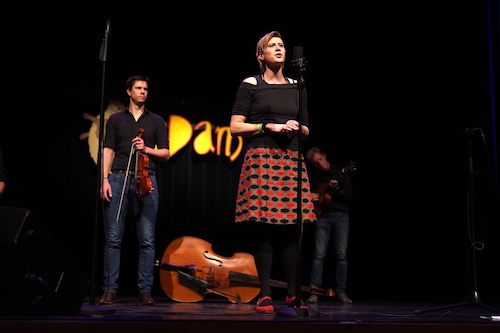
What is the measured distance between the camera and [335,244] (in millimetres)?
6742

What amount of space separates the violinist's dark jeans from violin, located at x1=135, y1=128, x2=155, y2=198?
0.08 meters

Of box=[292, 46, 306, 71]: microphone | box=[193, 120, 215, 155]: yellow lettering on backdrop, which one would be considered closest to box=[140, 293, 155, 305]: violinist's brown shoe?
box=[292, 46, 306, 71]: microphone

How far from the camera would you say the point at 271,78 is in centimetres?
399

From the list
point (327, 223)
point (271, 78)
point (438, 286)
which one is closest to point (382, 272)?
point (438, 286)

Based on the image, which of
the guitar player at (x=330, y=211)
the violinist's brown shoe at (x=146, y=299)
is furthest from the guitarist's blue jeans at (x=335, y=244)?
the violinist's brown shoe at (x=146, y=299)

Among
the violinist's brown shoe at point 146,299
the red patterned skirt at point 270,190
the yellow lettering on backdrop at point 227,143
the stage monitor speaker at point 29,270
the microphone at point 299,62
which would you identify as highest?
the yellow lettering on backdrop at point 227,143

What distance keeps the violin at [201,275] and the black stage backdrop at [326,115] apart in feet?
4.83

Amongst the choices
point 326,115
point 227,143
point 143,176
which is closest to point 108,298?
point 143,176

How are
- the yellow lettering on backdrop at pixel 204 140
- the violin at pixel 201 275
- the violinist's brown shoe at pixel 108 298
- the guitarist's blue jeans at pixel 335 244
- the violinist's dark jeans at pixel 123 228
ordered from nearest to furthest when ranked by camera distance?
the violinist's brown shoe at pixel 108 298 < the violinist's dark jeans at pixel 123 228 < the violin at pixel 201 275 < the guitarist's blue jeans at pixel 335 244 < the yellow lettering on backdrop at pixel 204 140

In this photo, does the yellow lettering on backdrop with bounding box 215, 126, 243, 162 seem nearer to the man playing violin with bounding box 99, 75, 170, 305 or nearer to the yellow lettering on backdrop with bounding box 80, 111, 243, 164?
the yellow lettering on backdrop with bounding box 80, 111, 243, 164

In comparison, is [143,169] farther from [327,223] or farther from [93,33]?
[93,33]

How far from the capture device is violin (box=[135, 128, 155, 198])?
4945 mm

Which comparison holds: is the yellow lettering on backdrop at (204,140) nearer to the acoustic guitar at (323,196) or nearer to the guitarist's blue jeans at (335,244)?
the acoustic guitar at (323,196)

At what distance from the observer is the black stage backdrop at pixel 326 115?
7.19 m
